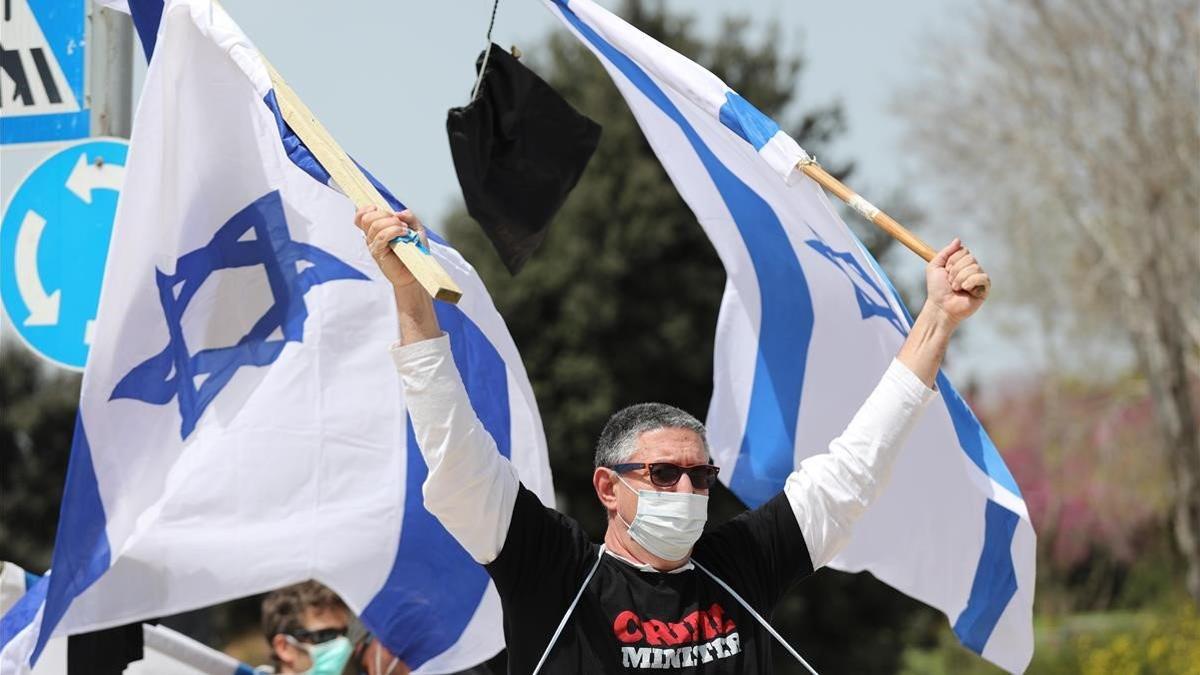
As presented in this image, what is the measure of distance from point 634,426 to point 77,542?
1606 millimetres

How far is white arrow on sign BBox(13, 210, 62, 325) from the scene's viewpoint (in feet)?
17.7

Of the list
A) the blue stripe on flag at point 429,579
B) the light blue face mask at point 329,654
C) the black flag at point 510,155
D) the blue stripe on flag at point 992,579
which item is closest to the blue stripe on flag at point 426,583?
the blue stripe on flag at point 429,579

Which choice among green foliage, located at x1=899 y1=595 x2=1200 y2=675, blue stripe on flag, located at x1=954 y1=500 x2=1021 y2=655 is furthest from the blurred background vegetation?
blue stripe on flag, located at x1=954 y1=500 x2=1021 y2=655

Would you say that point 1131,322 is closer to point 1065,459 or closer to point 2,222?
point 1065,459

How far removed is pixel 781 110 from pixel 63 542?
17.4 metres

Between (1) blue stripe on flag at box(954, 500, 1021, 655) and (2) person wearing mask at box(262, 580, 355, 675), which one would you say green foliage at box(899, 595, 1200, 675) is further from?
(2) person wearing mask at box(262, 580, 355, 675)

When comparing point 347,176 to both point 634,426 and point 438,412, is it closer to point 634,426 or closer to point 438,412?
point 438,412

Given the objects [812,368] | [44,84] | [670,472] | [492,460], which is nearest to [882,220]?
[670,472]

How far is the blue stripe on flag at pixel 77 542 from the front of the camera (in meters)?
4.39

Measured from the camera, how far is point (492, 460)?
3.51 metres

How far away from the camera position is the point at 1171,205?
61.2 feet

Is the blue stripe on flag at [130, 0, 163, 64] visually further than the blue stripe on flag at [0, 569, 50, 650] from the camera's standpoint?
No

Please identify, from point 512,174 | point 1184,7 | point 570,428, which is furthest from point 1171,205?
point 512,174

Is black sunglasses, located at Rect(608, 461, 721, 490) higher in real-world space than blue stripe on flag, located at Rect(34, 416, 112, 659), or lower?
higher
